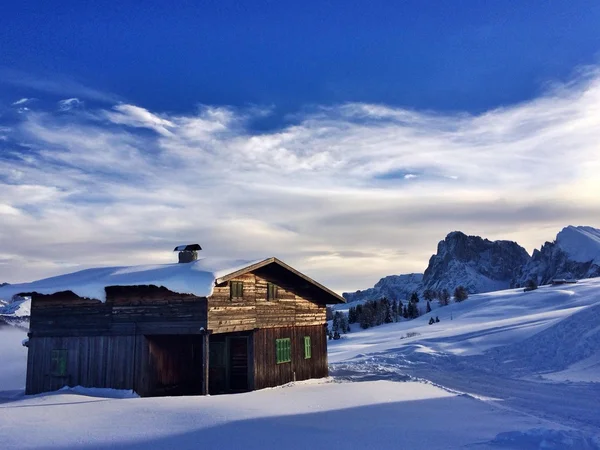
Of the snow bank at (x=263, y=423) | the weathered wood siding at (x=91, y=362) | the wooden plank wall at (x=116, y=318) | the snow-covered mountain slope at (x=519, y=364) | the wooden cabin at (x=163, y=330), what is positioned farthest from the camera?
the weathered wood siding at (x=91, y=362)

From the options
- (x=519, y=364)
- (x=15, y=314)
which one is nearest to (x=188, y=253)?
(x=519, y=364)

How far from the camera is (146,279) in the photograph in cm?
1869

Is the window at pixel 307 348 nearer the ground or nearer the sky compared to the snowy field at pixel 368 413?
nearer the sky

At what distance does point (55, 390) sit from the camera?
1969cm

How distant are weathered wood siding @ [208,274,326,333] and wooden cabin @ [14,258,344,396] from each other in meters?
0.04

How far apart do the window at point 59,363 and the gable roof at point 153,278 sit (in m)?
2.29

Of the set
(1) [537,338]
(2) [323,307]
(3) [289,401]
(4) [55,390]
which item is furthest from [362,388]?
(1) [537,338]

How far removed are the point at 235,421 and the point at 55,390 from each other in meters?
10.8

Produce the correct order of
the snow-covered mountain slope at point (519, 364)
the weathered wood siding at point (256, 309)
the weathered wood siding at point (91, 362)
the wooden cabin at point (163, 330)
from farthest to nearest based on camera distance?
the weathered wood siding at point (256, 309)
the weathered wood siding at point (91, 362)
the wooden cabin at point (163, 330)
the snow-covered mountain slope at point (519, 364)

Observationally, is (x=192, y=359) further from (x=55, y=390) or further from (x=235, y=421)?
(x=235, y=421)

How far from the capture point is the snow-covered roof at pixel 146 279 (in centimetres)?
1817

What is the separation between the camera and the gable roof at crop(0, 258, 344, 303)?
59.6 feet

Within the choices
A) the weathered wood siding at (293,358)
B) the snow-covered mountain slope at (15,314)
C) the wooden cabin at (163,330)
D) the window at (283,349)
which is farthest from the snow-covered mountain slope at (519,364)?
the snow-covered mountain slope at (15,314)

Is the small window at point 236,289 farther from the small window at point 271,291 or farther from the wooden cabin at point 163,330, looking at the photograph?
the small window at point 271,291
